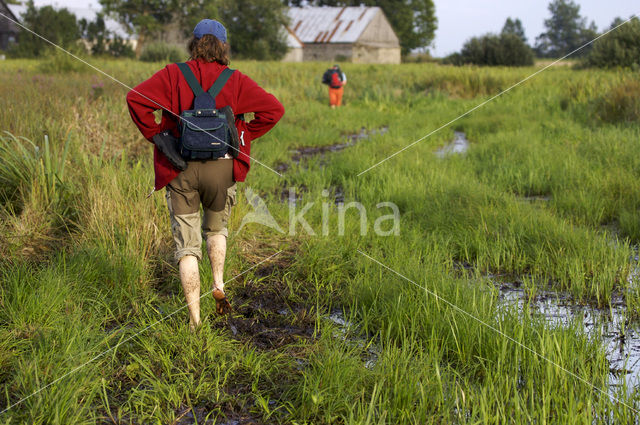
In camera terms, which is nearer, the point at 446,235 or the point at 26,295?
the point at 26,295

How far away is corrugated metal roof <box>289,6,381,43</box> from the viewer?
53781mm

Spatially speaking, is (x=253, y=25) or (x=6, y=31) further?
(x=6, y=31)

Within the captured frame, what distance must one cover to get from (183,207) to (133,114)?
59 centimetres

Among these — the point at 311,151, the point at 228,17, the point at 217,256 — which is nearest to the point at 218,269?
the point at 217,256

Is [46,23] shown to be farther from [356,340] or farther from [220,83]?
[356,340]

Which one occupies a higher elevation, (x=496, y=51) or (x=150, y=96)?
(x=496, y=51)

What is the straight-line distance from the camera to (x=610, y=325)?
3709 millimetres

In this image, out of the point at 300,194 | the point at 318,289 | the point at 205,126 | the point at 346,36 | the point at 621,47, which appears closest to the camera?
the point at 205,126

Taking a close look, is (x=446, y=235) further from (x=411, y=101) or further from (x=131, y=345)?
(x=411, y=101)

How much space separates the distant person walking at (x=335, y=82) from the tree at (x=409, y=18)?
171 ft

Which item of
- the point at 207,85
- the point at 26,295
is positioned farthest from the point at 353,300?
the point at 26,295

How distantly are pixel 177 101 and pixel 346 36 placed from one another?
52.7 metres

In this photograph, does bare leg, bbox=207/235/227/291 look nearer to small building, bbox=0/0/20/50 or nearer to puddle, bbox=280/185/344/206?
puddle, bbox=280/185/344/206

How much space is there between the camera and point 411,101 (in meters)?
17.4
